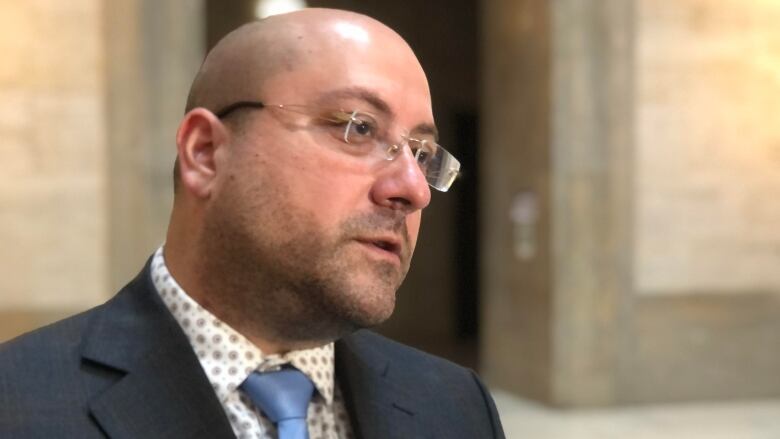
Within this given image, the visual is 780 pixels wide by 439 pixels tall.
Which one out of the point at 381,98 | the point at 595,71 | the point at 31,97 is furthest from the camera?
the point at 595,71

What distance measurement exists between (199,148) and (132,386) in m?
0.47

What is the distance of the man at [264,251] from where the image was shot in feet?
5.39

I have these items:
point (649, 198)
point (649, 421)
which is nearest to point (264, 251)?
point (649, 421)

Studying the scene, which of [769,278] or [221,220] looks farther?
[769,278]

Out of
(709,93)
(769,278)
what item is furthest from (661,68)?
(769,278)

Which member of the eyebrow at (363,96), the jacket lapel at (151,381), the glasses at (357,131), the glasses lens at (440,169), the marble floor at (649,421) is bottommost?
the marble floor at (649,421)

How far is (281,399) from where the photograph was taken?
5.61 ft

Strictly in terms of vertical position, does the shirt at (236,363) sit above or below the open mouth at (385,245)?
below

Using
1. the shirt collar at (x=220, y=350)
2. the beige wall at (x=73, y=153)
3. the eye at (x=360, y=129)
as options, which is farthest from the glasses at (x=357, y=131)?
the beige wall at (x=73, y=153)

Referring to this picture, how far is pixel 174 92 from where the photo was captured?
6.45 meters

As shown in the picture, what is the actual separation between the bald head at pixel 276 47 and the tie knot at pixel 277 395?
53cm

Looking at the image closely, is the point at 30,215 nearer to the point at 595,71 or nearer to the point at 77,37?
the point at 77,37

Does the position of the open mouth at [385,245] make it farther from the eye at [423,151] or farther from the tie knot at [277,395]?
the tie knot at [277,395]

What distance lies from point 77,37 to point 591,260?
419 cm
